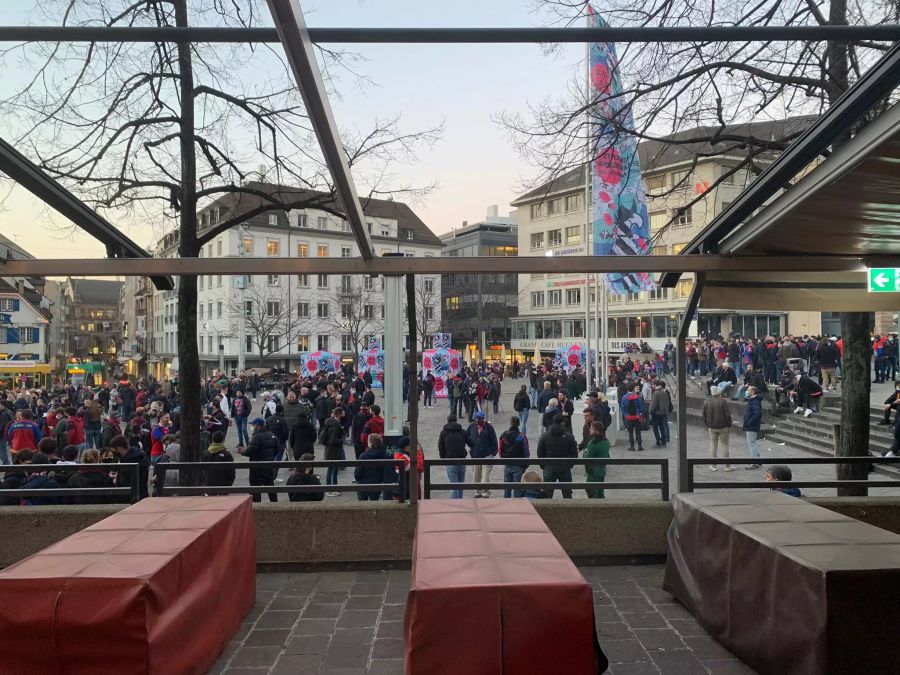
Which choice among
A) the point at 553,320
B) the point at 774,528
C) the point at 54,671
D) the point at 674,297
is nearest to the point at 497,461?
the point at 774,528

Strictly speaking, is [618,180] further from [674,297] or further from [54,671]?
[674,297]

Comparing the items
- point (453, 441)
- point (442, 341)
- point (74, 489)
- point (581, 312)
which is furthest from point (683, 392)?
point (581, 312)

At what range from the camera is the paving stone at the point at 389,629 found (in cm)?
491

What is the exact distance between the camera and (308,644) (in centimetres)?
478

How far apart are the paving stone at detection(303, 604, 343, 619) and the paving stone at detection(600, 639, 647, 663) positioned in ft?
7.08

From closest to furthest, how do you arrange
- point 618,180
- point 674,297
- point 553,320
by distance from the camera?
point 618,180, point 674,297, point 553,320

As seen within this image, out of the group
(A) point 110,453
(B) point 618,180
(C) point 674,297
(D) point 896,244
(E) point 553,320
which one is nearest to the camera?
(D) point 896,244

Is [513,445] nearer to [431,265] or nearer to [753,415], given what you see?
[431,265]

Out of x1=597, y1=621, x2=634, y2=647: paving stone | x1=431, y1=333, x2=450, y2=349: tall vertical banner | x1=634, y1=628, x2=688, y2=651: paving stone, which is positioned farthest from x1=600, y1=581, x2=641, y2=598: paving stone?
x1=431, y1=333, x2=450, y2=349: tall vertical banner

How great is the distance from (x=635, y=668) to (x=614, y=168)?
799cm

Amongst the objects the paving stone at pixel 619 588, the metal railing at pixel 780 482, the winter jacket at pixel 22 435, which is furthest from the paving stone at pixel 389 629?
the winter jacket at pixel 22 435

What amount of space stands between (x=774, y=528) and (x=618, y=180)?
7835 millimetres

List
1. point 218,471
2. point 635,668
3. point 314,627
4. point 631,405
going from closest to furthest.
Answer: point 635,668 < point 314,627 < point 218,471 < point 631,405

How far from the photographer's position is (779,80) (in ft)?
27.0
